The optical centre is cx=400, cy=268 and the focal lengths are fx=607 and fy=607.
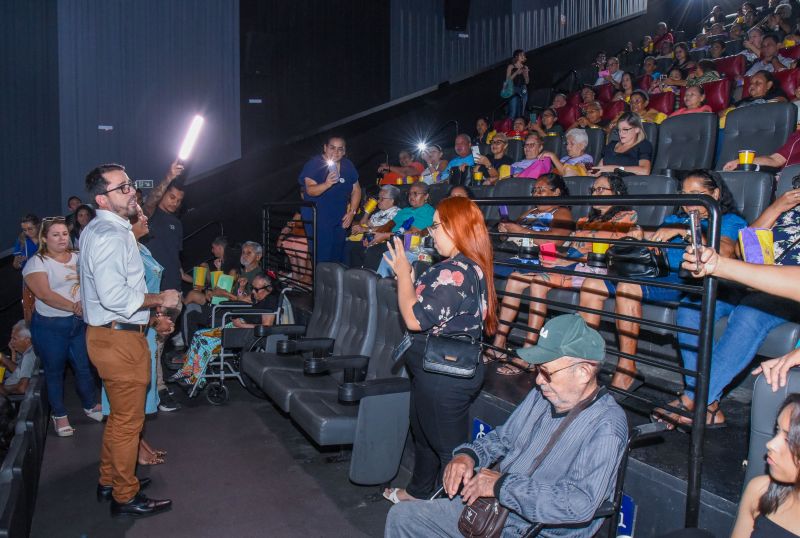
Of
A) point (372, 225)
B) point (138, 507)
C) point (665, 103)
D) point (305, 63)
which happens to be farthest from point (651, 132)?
point (305, 63)

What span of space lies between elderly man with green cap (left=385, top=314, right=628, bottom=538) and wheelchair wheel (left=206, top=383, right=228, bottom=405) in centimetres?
332

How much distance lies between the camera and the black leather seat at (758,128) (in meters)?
4.75

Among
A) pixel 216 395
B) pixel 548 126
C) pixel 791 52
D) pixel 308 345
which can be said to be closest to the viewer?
pixel 308 345

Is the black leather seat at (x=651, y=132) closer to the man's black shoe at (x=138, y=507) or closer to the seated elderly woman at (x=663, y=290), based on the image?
the seated elderly woman at (x=663, y=290)

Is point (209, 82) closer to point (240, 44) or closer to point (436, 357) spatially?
point (240, 44)

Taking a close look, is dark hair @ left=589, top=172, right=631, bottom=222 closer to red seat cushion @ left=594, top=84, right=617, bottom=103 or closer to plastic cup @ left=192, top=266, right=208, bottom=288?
plastic cup @ left=192, top=266, right=208, bottom=288

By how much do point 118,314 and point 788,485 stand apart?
2957 millimetres

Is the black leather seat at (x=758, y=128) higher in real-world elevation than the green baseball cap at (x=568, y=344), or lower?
higher

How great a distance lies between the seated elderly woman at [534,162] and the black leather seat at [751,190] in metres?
2.14

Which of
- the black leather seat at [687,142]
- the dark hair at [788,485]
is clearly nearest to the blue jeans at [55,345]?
the dark hair at [788,485]

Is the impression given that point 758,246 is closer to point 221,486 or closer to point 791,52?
point 221,486

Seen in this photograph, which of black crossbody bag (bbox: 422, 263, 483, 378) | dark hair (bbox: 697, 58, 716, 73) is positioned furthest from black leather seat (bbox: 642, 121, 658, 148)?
black crossbody bag (bbox: 422, 263, 483, 378)

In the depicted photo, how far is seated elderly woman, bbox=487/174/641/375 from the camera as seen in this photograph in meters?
3.47

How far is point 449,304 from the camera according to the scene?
8.67 ft
